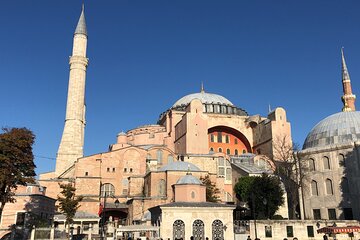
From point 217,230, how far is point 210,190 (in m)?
8.15

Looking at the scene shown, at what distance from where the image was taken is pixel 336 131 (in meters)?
35.8

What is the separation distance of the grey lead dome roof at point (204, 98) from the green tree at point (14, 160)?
108 ft

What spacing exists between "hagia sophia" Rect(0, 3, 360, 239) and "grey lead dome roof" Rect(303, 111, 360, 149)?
90 mm

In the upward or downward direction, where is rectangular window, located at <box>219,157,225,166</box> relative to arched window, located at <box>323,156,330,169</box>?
upward

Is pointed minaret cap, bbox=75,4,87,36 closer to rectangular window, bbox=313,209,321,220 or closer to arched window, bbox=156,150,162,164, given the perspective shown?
arched window, bbox=156,150,162,164

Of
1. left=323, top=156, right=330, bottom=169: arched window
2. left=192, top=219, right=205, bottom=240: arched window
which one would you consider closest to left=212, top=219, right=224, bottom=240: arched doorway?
left=192, top=219, right=205, bottom=240: arched window

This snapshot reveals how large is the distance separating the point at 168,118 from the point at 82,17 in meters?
17.3

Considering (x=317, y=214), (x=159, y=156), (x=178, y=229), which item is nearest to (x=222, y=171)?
(x=159, y=156)

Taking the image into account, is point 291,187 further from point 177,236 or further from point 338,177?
point 177,236

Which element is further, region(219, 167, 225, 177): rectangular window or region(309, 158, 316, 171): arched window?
region(219, 167, 225, 177): rectangular window

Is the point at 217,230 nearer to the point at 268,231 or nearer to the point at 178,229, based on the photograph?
the point at 178,229

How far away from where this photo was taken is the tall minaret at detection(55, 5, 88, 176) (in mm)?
41656

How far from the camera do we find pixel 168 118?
4991cm

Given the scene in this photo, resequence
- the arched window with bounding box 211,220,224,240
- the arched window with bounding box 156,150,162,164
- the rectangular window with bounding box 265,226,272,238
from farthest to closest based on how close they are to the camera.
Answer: the arched window with bounding box 156,150,162,164, the rectangular window with bounding box 265,226,272,238, the arched window with bounding box 211,220,224,240
